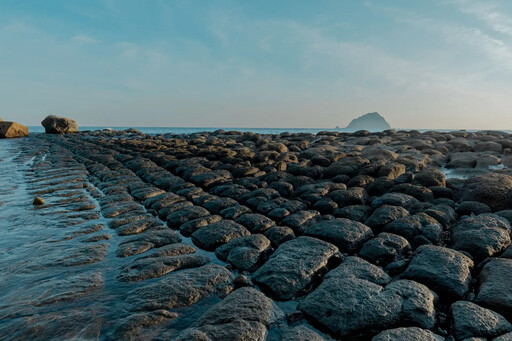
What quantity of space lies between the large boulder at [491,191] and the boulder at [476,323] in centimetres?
485

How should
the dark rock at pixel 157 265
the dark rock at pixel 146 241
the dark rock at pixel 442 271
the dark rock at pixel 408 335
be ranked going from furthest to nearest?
the dark rock at pixel 146 241
the dark rock at pixel 157 265
the dark rock at pixel 442 271
the dark rock at pixel 408 335

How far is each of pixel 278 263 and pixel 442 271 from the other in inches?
91.2

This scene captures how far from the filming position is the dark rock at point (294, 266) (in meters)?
4.03

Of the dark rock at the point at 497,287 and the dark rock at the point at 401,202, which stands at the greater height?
the dark rock at the point at 401,202

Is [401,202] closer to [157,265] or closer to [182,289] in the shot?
[182,289]

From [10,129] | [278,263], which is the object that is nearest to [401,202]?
[278,263]

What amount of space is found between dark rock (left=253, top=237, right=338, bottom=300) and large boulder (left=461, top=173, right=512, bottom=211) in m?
4.86

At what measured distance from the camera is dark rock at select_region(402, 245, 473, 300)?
3863mm

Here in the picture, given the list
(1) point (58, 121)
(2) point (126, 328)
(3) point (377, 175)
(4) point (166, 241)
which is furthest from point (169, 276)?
(1) point (58, 121)

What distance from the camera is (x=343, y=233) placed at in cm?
532

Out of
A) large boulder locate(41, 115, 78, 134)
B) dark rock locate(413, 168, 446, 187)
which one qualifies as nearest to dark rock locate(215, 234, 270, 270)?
dark rock locate(413, 168, 446, 187)

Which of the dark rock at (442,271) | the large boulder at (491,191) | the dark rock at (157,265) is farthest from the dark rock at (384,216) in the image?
the dark rock at (157,265)

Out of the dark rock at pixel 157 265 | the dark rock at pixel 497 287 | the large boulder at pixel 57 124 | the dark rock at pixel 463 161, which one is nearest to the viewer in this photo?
the dark rock at pixel 497 287

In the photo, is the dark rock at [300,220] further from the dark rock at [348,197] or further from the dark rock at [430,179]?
the dark rock at [430,179]
